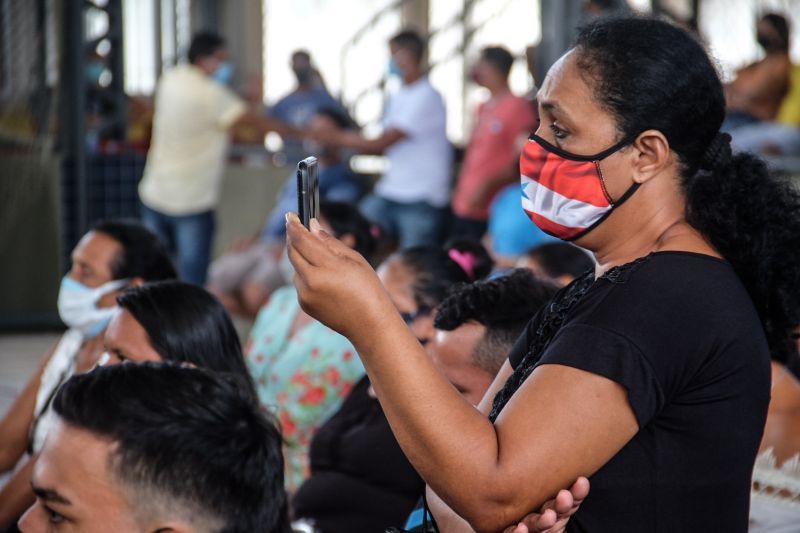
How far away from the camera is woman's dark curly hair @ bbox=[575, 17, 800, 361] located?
1576 millimetres

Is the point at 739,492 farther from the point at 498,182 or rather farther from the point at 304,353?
the point at 498,182

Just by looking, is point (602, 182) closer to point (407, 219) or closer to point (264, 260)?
point (264, 260)

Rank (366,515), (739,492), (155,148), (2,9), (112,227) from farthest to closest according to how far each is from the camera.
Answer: (2,9) → (155,148) → (112,227) → (366,515) → (739,492)

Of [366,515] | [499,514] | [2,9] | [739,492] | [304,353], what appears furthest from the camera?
[2,9]

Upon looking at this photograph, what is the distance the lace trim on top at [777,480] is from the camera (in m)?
2.48

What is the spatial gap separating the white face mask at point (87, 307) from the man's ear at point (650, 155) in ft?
7.09

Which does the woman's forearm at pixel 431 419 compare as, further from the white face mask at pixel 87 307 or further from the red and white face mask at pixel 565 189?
the white face mask at pixel 87 307

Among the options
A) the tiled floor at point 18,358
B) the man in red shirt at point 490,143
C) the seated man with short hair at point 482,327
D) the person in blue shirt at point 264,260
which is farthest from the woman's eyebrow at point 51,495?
the man in red shirt at point 490,143

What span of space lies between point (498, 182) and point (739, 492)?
4919mm

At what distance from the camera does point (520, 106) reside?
6.54m

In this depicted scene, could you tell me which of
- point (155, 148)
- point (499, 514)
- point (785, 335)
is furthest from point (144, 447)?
point (155, 148)

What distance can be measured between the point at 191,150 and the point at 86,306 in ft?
12.2

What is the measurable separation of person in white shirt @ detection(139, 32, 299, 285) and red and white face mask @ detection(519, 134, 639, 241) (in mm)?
5309

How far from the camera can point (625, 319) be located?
1500 millimetres
